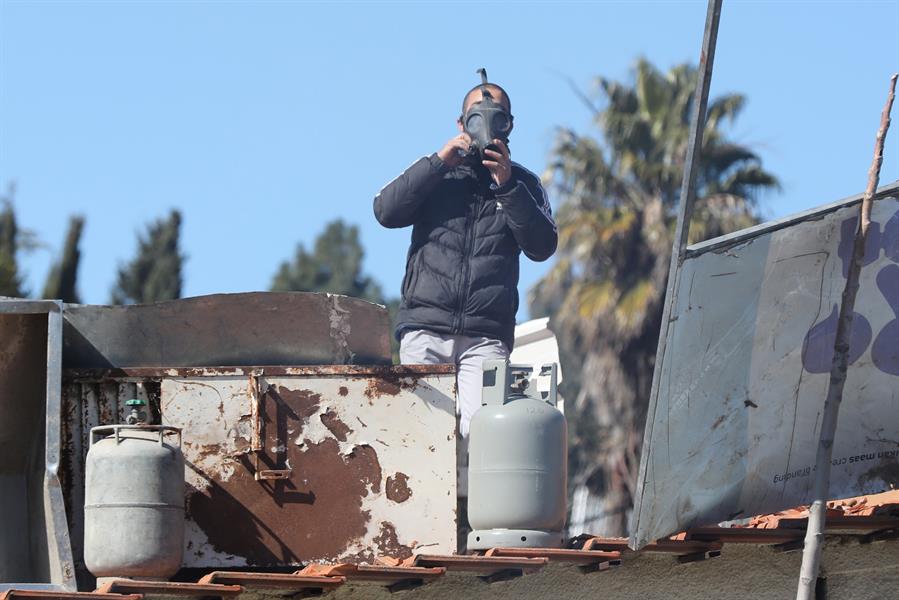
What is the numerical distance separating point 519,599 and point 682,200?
5.96 feet

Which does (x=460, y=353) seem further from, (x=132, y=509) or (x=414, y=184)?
(x=132, y=509)

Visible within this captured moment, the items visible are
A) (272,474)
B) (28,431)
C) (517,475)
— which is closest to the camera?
(517,475)

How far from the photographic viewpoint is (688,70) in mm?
28797

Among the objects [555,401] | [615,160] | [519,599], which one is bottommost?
[519,599]

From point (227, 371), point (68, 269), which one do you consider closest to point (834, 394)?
point (227, 371)

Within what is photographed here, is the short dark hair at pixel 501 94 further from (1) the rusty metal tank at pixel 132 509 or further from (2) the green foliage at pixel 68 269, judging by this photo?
(2) the green foliage at pixel 68 269

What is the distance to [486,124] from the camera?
773 cm

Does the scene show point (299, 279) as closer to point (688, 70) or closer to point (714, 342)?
point (688, 70)

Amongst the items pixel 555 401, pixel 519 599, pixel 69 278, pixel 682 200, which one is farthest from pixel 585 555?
pixel 69 278

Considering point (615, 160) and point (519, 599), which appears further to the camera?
point (615, 160)

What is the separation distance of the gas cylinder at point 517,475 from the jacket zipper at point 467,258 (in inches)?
28.5

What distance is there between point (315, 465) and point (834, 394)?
2.37 meters

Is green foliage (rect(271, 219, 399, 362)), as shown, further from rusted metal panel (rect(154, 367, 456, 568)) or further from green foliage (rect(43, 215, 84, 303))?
rusted metal panel (rect(154, 367, 456, 568))

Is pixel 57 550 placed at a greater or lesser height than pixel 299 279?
lesser
